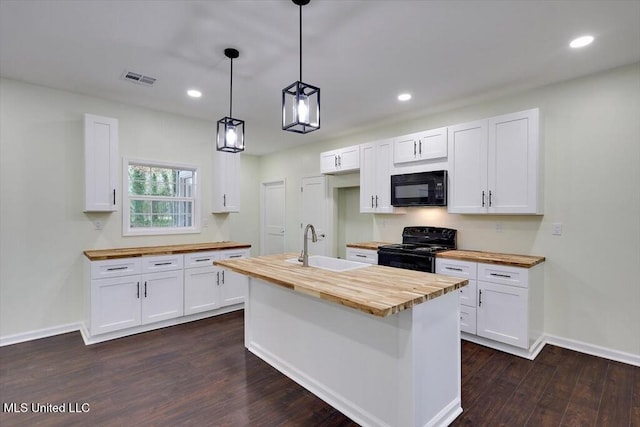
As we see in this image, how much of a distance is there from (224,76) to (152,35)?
808mm

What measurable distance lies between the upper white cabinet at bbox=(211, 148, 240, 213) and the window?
10.2 inches

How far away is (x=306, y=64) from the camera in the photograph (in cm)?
289

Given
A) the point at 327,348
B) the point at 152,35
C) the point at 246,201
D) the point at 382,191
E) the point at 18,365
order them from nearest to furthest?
the point at 327,348, the point at 152,35, the point at 18,365, the point at 382,191, the point at 246,201

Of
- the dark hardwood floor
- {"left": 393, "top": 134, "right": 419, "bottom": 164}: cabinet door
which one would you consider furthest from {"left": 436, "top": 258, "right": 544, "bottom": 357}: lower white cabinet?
{"left": 393, "top": 134, "right": 419, "bottom": 164}: cabinet door

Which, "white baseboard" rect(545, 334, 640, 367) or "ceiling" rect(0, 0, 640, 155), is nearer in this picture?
"ceiling" rect(0, 0, 640, 155)

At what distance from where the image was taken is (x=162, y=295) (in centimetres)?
365

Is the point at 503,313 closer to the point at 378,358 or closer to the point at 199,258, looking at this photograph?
the point at 378,358

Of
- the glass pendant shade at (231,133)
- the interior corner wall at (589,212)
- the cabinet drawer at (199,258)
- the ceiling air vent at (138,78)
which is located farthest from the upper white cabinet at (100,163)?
the interior corner wall at (589,212)

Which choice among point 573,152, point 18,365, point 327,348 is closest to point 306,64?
point 327,348

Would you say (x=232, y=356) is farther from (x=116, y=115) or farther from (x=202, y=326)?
(x=116, y=115)

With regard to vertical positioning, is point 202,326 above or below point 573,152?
below

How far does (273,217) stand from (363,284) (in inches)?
201

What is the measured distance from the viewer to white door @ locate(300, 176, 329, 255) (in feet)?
18.5

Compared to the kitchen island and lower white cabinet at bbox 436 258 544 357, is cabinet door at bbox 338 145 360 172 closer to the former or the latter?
lower white cabinet at bbox 436 258 544 357
